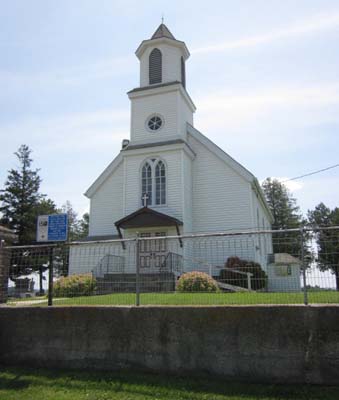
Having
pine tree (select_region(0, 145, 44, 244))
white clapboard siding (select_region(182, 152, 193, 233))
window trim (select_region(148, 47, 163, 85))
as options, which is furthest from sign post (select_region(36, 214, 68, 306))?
pine tree (select_region(0, 145, 44, 244))

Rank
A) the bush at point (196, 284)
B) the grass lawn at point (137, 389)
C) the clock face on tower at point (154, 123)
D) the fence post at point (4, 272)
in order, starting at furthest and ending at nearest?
the clock face on tower at point (154, 123) < the bush at point (196, 284) < the fence post at point (4, 272) < the grass lawn at point (137, 389)

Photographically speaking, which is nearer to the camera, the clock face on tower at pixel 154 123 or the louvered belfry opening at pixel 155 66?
the clock face on tower at pixel 154 123

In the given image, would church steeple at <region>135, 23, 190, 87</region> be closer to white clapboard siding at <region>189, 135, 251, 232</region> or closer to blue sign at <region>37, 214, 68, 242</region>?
white clapboard siding at <region>189, 135, 251, 232</region>

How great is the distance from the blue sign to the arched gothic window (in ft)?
39.5

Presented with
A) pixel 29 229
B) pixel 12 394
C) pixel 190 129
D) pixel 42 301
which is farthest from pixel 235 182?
pixel 29 229

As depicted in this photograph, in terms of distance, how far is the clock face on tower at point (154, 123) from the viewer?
68.1 feet

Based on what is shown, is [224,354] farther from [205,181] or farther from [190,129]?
[190,129]

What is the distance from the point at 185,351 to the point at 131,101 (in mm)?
17977

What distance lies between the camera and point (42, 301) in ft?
25.3

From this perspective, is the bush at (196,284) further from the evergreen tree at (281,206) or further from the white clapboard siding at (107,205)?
the evergreen tree at (281,206)

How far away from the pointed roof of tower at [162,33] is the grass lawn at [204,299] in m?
18.0

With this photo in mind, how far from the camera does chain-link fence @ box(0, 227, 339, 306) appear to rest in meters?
5.86

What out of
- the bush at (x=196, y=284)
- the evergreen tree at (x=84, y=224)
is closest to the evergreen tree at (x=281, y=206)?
the evergreen tree at (x=84, y=224)

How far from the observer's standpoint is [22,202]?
35.1m
